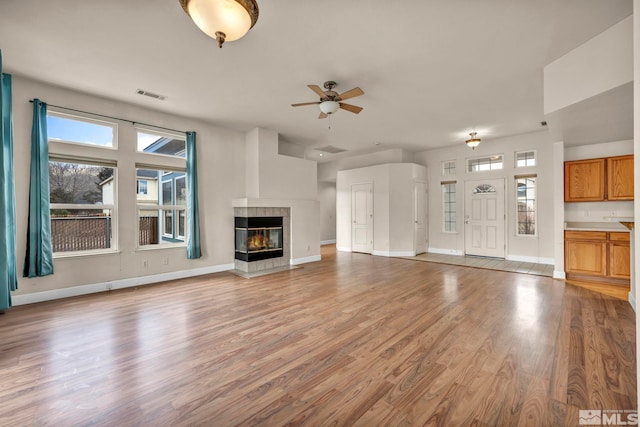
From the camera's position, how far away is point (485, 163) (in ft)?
24.6

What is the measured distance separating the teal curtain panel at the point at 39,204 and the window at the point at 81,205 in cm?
21

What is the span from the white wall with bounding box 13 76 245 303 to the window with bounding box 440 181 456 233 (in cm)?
563

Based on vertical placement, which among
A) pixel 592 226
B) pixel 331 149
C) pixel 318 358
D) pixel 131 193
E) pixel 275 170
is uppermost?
pixel 331 149

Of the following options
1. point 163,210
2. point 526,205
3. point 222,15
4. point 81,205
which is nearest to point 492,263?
point 526,205

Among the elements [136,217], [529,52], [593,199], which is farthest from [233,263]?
[593,199]

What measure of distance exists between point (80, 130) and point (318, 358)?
4.95 m

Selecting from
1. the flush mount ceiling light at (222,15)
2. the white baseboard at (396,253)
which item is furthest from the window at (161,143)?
the white baseboard at (396,253)

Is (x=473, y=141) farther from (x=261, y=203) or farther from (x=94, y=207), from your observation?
(x=94, y=207)

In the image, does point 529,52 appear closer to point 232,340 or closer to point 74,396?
point 232,340

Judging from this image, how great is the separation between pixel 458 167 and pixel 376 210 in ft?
8.31

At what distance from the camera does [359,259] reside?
7.46 metres

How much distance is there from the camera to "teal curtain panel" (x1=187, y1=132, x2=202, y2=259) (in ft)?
18.0

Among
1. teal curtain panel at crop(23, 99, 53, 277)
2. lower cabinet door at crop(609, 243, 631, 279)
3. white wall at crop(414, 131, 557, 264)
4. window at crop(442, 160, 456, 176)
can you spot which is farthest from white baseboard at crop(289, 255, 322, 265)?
lower cabinet door at crop(609, 243, 631, 279)

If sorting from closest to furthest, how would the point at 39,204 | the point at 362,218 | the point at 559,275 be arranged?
the point at 39,204, the point at 559,275, the point at 362,218
